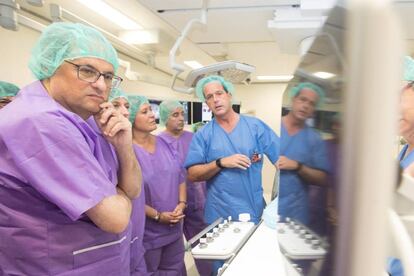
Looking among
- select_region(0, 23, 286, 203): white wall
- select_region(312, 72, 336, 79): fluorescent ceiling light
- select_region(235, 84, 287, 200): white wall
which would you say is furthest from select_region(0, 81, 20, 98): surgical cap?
select_region(235, 84, 287, 200): white wall

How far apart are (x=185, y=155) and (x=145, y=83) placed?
2025mm

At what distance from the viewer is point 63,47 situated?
1.03 metres

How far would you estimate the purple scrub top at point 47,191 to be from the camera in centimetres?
83

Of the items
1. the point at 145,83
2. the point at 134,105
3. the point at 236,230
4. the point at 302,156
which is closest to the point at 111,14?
the point at 134,105

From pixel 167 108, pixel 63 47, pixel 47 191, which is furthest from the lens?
pixel 167 108

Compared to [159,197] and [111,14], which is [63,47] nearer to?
[159,197]

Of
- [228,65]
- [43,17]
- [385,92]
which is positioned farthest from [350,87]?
[43,17]

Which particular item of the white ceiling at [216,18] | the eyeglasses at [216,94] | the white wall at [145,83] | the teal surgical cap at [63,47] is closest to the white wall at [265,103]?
the white wall at [145,83]

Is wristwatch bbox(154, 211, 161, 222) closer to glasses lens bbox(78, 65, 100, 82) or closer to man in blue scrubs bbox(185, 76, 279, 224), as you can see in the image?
man in blue scrubs bbox(185, 76, 279, 224)

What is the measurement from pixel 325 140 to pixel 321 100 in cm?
6

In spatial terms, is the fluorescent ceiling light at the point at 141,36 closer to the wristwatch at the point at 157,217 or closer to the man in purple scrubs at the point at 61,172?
the wristwatch at the point at 157,217

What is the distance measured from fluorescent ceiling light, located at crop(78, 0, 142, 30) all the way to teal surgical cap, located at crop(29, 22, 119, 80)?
1.16 meters

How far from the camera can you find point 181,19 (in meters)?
1.96

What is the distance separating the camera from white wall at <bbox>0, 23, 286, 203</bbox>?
235cm
